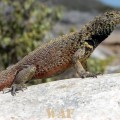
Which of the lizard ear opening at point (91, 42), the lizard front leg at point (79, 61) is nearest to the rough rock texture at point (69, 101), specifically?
the lizard front leg at point (79, 61)

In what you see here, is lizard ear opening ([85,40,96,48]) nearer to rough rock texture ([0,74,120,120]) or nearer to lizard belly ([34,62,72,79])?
lizard belly ([34,62,72,79])

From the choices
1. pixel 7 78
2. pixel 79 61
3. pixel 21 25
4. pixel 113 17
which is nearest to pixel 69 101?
pixel 79 61

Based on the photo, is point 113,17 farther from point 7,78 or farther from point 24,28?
point 24,28

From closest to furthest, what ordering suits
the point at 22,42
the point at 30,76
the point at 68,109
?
the point at 68,109 < the point at 30,76 < the point at 22,42

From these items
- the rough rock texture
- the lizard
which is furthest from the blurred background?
the rough rock texture

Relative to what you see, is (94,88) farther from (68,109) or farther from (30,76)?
(30,76)

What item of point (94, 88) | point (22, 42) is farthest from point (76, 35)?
point (22, 42)

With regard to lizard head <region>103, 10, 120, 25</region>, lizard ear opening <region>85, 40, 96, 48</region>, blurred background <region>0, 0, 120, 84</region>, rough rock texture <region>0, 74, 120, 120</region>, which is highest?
lizard head <region>103, 10, 120, 25</region>
